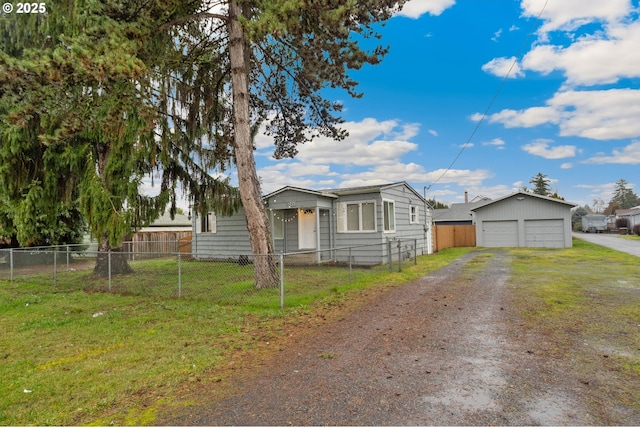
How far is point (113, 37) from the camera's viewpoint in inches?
271

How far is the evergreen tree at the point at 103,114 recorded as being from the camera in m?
6.90

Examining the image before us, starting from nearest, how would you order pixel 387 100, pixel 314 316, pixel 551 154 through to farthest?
1. pixel 314 316
2. pixel 387 100
3. pixel 551 154

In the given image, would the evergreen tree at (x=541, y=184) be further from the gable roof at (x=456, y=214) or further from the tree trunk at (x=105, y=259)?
the tree trunk at (x=105, y=259)

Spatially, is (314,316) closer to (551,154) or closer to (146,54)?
(146,54)

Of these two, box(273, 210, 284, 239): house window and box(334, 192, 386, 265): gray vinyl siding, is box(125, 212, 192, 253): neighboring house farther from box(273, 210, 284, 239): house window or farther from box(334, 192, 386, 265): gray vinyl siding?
box(334, 192, 386, 265): gray vinyl siding

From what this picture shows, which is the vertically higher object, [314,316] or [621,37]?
[621,37]

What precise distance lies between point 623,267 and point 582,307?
7.50 metres

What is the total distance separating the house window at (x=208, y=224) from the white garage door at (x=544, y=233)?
61.1 feet

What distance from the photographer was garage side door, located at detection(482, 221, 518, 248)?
22.7 meters

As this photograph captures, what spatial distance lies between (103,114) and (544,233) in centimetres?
2321

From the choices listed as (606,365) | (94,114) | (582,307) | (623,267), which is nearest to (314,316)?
(606,365)

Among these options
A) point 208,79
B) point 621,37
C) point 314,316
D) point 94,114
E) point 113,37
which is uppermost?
point 621,37

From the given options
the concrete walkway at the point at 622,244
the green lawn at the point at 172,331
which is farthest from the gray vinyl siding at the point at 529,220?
the green lawn at the point at 172,331

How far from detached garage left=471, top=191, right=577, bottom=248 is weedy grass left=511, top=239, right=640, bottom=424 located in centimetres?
1096
